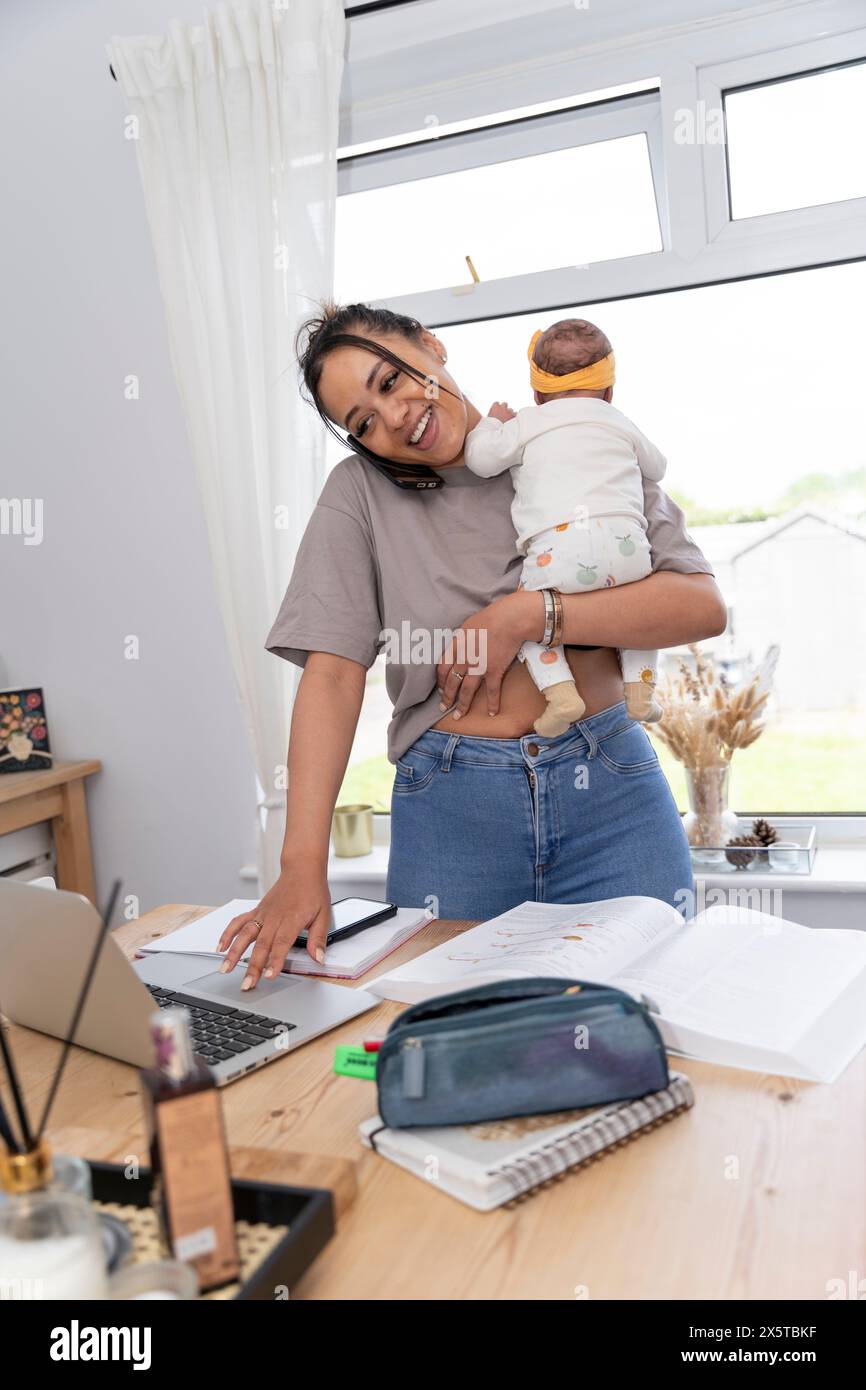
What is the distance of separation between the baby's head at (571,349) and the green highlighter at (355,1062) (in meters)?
1.17

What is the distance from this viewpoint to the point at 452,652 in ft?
4.98

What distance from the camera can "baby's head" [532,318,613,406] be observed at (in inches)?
68.0

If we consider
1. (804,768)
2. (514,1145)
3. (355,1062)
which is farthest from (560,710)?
(804,768)

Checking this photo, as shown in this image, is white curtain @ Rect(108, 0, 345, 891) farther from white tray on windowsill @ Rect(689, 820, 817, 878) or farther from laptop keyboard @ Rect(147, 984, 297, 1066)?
laptop keyboard @ Rect(147, 984, 297, 1066)

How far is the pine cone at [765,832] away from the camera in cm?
235

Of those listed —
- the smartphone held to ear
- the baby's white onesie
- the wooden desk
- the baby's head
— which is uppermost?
the baby's head

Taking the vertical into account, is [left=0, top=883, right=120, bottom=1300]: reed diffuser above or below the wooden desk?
above

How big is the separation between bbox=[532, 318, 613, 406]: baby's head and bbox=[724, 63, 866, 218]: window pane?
0.94 metres

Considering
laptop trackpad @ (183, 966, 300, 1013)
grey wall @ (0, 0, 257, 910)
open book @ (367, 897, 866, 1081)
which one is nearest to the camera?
open book @ (367, 897, 866, 1081)

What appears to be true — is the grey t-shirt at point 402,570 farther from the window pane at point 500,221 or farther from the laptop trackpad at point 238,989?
the window pane at point 500,221

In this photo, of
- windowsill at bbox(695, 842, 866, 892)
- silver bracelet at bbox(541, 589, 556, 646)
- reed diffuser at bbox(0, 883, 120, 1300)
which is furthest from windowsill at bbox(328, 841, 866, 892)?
reed diffuser at bbox(0, 883, 120, 1300)

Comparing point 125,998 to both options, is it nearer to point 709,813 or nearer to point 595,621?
point 595,621

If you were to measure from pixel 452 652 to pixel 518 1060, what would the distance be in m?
0.80
